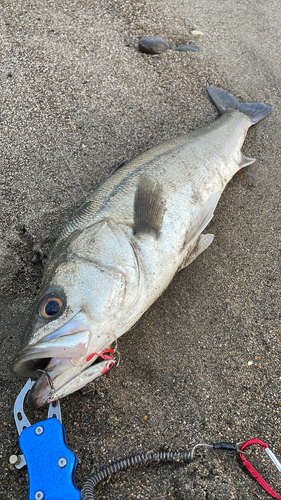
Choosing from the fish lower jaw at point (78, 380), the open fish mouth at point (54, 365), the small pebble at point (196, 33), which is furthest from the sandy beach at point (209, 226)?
the open fish mouth at point (54, 365)

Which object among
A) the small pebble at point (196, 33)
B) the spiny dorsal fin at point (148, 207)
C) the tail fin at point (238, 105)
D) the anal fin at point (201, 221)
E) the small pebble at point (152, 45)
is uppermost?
the small pebble at point (196, 33)

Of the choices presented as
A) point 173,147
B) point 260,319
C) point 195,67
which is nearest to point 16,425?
point 260,319

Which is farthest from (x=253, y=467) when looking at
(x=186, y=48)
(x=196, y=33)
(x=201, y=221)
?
(x=196, y=33)

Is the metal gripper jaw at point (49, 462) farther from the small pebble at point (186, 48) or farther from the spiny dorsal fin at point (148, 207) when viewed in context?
the small pebble at point (186, 48)

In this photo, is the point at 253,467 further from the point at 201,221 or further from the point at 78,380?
the point at 201,221

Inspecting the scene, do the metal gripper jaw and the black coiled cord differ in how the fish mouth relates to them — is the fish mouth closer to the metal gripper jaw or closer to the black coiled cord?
the metal gripper jaw

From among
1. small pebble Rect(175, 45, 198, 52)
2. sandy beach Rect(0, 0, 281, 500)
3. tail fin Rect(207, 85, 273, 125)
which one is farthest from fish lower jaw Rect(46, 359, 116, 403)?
small pebble Rect(175, 45, 198, 52)
